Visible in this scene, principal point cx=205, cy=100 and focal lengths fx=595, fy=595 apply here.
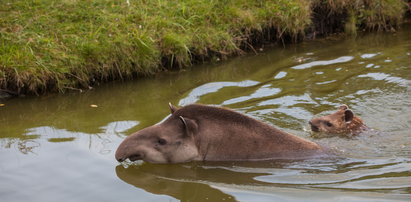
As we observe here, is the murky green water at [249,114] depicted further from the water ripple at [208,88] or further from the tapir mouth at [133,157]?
the tapir mouth at [133,157]

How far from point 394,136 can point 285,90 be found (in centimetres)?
277

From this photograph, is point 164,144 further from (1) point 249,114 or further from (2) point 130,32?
(2) point 130,32

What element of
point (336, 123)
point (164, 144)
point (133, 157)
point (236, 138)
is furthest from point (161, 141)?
point (336, 123)

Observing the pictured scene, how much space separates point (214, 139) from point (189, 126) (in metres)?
0.36

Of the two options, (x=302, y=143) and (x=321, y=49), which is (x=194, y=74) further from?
(x=302, y=143)

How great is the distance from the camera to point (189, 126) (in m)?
6.93

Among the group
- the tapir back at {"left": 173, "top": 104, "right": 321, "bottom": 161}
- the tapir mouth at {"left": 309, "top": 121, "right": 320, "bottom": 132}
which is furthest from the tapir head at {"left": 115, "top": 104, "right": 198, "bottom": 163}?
the tapir mouth at {"left": 309, "top": 121, "right": 320, "bottom": 132}

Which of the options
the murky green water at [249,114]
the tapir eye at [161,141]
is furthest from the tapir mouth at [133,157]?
the tapir eye at [161,141]

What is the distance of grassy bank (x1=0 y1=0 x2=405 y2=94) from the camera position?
34.9 feet

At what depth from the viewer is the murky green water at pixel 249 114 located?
20.8 feet

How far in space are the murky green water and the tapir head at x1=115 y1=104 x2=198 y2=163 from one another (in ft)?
0.52

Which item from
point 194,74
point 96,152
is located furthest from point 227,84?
point 96,152

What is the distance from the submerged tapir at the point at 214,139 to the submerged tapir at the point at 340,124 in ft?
5.15

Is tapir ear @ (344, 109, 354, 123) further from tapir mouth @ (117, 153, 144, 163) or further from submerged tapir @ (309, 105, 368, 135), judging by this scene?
tapir mouth @ (117, 153, 144, 163)
